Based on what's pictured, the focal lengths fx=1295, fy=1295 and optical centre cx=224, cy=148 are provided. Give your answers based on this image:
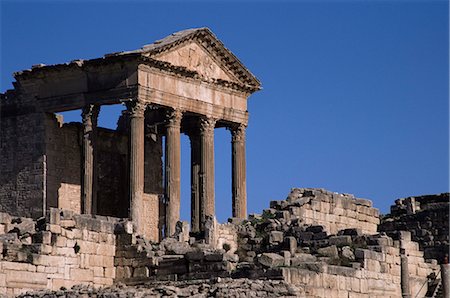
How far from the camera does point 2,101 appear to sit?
1965 inches

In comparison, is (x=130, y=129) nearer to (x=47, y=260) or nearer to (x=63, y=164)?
(x=63, y=164)

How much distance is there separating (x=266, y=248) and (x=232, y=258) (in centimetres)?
471

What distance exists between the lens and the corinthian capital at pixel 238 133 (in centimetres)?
5175

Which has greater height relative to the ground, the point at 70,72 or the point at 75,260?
the point at 70,72

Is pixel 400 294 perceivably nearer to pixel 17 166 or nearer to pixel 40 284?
pixel 40 284

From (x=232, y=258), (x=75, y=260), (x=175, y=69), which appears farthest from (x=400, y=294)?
(x=175, y=69)

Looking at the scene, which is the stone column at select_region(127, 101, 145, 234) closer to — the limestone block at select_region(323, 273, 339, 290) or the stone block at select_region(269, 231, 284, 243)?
the stone block at select_region(269, 231, 284, 243)

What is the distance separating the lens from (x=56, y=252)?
1152 inches

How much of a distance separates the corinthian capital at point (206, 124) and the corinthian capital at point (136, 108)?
3.58 meters

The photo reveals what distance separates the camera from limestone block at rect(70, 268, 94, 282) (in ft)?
97.5

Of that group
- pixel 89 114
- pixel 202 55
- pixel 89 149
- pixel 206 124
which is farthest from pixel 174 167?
pixel 202 55

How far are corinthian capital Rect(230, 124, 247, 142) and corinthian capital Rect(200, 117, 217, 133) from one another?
1.62 meters

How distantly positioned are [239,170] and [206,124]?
2461 millimetres

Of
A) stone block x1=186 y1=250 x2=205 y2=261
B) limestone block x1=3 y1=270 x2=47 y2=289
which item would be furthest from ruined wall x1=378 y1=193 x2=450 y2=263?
limestone block x1=3 y1=270 x2=47 y2=289
